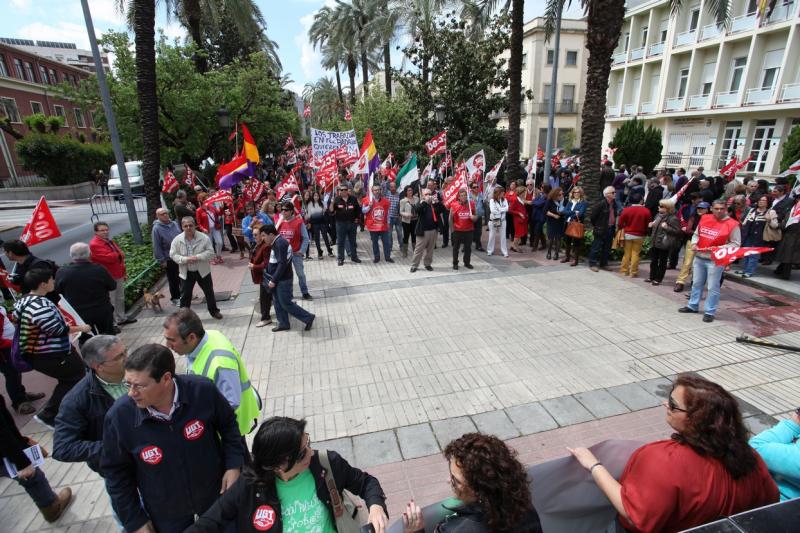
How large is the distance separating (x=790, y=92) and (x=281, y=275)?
1126 inches

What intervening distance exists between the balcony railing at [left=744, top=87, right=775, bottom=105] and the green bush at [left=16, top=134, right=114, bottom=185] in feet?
141

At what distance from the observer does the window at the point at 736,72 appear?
2520 centimetres

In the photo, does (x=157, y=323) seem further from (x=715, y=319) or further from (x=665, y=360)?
(x=715, y=319)

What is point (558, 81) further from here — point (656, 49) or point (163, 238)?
point (163, 238)

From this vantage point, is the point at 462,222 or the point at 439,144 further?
the point at 439,144

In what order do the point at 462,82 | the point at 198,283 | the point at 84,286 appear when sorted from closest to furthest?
the point at 84,286, the point at 198,283, the point at 462,82

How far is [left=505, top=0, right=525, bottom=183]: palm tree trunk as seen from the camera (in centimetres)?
1312

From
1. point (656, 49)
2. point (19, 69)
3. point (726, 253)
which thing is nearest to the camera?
point (726, 253)

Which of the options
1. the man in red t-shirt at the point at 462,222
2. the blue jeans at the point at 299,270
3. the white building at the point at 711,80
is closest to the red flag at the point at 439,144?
the man in red t-shirt at the point at 462,222

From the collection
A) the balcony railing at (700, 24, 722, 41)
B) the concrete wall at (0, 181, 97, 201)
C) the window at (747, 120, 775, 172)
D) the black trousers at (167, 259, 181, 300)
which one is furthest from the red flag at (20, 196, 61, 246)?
the balcony railing at (700, 24, 722, 41)

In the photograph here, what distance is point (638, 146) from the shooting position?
23969 mm

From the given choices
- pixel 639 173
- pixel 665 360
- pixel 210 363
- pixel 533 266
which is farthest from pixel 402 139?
pixel 210 363

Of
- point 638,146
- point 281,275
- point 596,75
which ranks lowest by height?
point 281,275

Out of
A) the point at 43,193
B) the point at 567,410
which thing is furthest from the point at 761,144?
the point at 43,193
